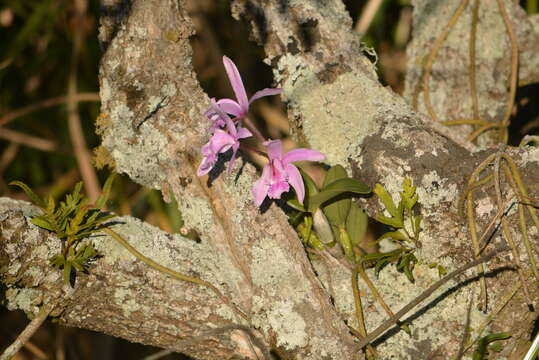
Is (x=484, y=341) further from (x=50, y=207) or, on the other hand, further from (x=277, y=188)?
(x=50, y=207)

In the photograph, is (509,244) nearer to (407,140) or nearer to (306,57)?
(407,140)

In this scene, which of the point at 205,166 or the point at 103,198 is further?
the point at 103,198

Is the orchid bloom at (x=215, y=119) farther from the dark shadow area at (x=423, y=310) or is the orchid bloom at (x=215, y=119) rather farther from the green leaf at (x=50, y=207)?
the dark shadow area at (x=423, y=310)

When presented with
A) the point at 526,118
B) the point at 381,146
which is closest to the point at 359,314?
the point at 381,146

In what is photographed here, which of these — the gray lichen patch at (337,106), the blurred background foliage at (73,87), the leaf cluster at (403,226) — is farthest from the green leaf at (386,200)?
the blurred background foliage at (73,87)

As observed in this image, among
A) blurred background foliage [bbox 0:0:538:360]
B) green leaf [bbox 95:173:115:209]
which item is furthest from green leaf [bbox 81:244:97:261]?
blurred background foliage [bbox 0:0:538:360]

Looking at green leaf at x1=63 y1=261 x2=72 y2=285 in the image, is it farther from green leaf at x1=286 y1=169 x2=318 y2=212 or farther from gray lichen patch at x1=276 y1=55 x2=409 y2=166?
gray lichen patch at x1=276 y1=55 x2=409 y2=166
